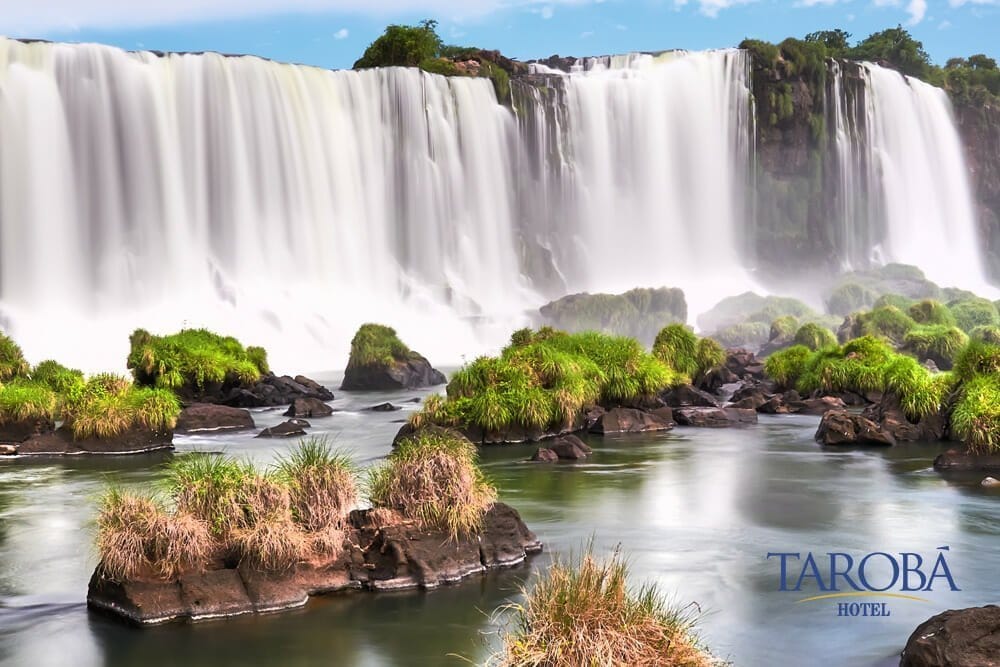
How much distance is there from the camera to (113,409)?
23453 millimetres

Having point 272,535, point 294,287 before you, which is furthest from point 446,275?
point 272,535

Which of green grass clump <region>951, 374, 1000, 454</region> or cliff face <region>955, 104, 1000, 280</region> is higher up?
cliff face <region>955, 104, 1000, 280</region>

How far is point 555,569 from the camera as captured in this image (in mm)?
8727

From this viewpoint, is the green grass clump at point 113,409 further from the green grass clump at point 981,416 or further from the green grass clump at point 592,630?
the green grass clump at point 592,630

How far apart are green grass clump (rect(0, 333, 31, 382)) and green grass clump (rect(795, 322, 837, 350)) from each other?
28.0 meters

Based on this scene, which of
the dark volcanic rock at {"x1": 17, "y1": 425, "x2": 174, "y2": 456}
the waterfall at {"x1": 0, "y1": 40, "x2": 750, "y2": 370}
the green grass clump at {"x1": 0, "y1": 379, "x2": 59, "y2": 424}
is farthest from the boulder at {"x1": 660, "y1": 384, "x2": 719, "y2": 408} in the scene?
the waterfall at {"x1": 0, "y1": 40, "x2": 750, "y2": 370}

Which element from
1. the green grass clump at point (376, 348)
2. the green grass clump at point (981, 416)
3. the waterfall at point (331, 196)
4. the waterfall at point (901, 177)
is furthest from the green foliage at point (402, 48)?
the green grass clump at point (981, 416)

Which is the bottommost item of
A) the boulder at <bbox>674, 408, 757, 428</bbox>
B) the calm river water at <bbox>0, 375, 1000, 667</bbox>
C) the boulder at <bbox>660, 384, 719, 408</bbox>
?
the calm river water at <bbox>0, 375, 1000, 667</bbox>

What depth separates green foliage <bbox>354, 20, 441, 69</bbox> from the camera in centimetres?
7506

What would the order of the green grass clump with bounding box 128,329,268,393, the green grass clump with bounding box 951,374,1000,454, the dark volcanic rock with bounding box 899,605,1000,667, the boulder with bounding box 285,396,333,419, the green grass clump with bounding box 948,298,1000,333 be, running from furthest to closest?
the green grass clump with bounding box 948,298,1000,333 → the boulder with bounding box 285,396,333,419 → the green grass clump with bounding box 128,329,268,393 → the green grass clump with bounding box 951,374,1000,454 → the dark volcanic rock with bounding box 899,605,1000,667

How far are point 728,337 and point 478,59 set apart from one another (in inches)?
1054

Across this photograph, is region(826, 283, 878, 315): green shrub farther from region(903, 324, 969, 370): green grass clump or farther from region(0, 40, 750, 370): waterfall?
region(903, 324, 969, 370): green grass clump

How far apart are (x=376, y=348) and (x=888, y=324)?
2110 cm

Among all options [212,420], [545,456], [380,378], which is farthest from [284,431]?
[380,378]
